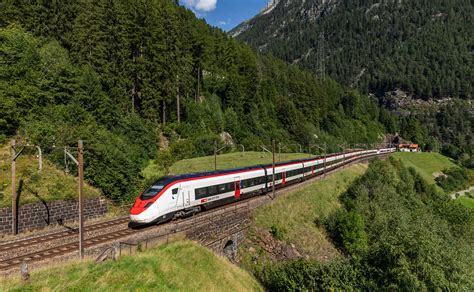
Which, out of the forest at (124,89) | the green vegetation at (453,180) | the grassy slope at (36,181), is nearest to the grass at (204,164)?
the forest at (124,89)

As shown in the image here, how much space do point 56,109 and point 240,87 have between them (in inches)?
2137

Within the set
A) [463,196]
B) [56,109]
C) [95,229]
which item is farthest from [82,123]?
[463,196]

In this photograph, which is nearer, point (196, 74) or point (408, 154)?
point (196, 74)

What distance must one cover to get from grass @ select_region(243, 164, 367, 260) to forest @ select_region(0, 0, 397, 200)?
610 inches

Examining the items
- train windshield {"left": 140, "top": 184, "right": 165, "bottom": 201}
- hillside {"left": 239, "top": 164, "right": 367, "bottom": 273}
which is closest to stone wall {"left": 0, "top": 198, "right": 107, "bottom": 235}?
train windshield {"left": 140, "top": 184, "right": 165, "bottom": 201}

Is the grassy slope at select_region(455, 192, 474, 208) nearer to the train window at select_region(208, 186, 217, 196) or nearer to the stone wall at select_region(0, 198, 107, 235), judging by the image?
the train window at select_region(208, 186, 217, 196)

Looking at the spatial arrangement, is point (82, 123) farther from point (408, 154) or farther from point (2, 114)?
point (408, 154)

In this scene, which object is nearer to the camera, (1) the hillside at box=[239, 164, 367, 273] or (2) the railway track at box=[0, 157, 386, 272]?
(2) the railway track at box=[0, 157, 386, 272]

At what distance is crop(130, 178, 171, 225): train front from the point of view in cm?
2375

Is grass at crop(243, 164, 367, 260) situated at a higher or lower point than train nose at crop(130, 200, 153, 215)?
lower

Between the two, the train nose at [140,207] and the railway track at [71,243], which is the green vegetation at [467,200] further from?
the train nose at [140,207]

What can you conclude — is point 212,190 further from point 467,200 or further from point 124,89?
point 467,200

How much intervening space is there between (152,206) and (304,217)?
21729 mm

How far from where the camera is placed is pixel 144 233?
2336 centimetres
